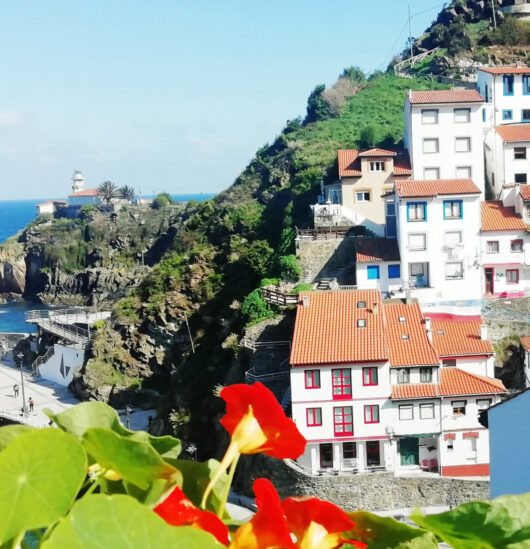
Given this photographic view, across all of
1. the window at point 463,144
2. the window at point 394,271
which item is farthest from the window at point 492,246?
the window at point 463,144

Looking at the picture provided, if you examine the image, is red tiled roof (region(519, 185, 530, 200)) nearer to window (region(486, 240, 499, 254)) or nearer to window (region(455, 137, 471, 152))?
window (region(486, 240, 499, 254))

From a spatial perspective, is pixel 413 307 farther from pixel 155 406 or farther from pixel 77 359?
pixel 77 359

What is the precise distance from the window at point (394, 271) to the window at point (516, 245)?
5.06m

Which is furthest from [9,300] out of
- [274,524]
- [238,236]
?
[274,524]

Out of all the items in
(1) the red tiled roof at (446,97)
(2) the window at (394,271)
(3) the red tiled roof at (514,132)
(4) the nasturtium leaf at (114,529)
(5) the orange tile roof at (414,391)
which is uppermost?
(1) the red tiled roof at (446,97)

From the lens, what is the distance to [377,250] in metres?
33.0

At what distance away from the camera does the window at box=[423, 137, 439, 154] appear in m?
36.7

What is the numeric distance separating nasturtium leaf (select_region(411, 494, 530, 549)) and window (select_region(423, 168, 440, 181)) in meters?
36.5

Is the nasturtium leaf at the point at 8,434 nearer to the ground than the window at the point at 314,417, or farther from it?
farther from it

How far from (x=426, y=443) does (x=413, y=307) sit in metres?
5.76

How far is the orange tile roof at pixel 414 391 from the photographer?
25.7m

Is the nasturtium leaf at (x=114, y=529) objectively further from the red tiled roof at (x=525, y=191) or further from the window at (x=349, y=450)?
the red tiled roof at (x=525, y=191)

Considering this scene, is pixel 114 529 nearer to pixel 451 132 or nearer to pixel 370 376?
pixel 370 376

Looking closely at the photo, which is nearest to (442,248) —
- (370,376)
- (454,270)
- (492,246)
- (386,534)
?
(454,270)
